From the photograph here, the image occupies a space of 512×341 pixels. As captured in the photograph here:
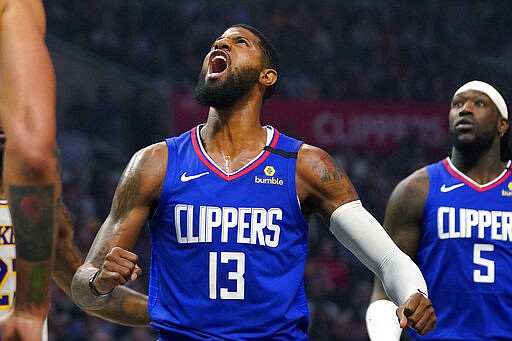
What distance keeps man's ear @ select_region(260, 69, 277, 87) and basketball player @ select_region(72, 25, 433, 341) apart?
0.23ft

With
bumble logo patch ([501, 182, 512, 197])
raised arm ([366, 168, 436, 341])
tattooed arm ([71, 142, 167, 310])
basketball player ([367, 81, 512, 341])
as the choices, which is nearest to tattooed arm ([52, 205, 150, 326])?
tattooed arm ([71, 142, 167, 310])

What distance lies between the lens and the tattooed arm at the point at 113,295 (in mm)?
4664

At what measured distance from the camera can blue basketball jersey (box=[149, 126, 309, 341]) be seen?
153 inches

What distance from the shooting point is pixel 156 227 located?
4.04 m

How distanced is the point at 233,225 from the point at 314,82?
1278cm

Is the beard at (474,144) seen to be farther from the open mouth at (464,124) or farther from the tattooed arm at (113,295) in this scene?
the tattooed arm at (113,295)

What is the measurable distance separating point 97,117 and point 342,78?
4.57 meters

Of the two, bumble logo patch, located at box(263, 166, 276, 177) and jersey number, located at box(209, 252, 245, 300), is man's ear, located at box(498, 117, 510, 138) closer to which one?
bumble logo patch, located at box(263, 166, 276, 177)

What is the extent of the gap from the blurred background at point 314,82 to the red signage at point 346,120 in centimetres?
2

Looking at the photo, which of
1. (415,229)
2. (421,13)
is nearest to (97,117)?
(421,13)

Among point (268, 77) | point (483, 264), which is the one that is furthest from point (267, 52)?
point (483, 264)

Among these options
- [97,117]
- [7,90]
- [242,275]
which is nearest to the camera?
[7,90]

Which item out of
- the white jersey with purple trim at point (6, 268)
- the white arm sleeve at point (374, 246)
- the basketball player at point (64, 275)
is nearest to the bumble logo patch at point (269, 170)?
the white arm sleeve at point (374, 246)

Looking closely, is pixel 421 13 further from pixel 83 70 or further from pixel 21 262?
pixel 21 262
